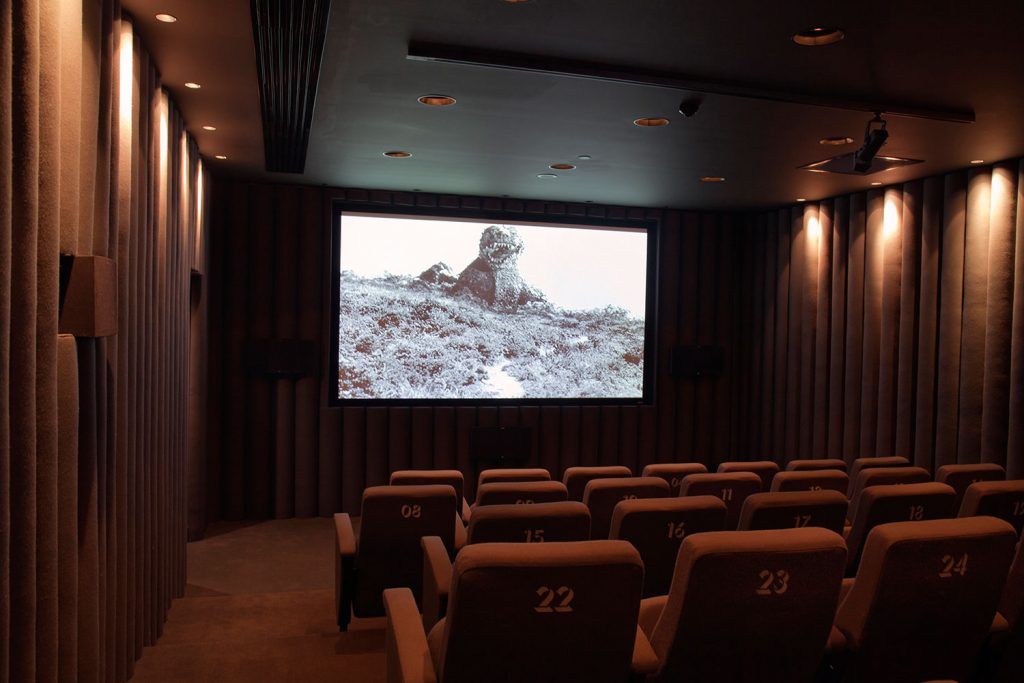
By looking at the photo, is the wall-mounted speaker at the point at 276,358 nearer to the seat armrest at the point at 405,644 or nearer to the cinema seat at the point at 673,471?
the cinema seat at the point at 673,471

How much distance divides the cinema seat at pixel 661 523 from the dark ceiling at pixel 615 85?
84.8 inches

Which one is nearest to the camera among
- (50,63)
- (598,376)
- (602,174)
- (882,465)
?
(50,63)

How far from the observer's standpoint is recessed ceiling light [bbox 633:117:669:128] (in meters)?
5.16

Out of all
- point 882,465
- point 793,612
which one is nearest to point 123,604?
point 793,612

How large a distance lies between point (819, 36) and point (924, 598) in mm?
2618

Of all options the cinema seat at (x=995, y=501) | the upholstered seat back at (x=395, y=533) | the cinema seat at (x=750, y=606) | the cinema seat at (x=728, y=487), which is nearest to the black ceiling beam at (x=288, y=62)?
the upholstered seat back at (x=395, y=533)

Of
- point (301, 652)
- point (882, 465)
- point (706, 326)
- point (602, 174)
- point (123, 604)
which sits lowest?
point (301, 652)

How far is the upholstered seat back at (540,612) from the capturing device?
198cm

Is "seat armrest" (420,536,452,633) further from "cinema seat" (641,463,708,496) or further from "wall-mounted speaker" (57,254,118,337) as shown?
"cinema seat" (641,463,708,496)

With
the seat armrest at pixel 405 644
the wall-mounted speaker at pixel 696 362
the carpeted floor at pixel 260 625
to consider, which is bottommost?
the carpeted floor at pixel 260 625

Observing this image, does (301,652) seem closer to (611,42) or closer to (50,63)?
(50,63)

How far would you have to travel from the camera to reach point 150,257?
4180 millimetres

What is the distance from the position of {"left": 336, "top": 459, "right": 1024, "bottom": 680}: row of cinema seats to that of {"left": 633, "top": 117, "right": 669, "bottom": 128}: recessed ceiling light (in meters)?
2.38

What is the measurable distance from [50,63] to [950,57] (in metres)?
3.99
